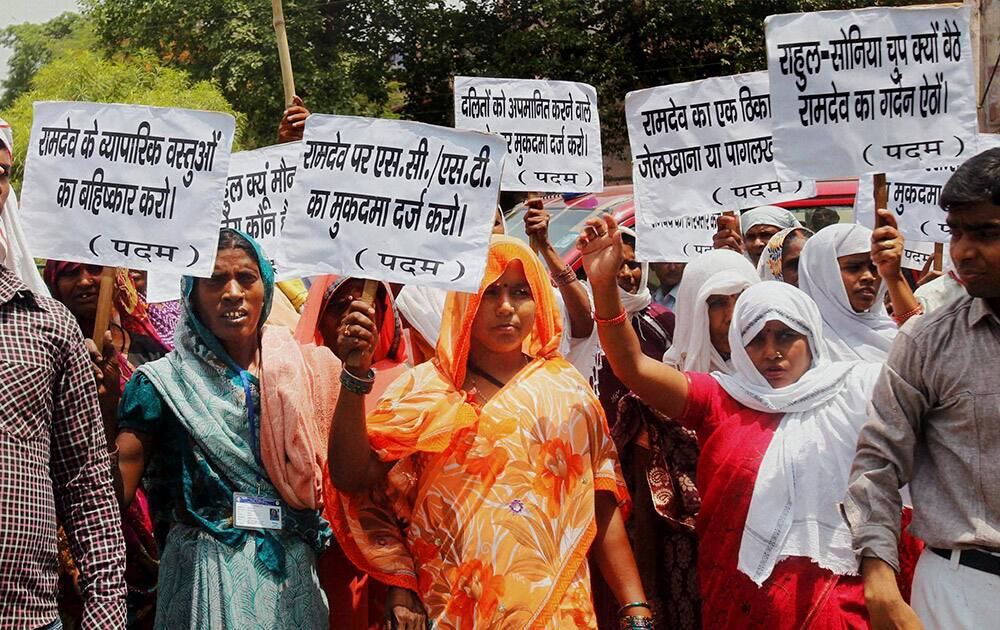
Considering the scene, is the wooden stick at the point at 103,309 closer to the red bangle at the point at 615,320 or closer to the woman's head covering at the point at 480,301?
the woman's head covering at the point at 480,301

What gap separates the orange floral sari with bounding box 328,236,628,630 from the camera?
337cm

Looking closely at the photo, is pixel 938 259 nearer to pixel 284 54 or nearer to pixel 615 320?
pixel 615 320

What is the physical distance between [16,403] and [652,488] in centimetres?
219

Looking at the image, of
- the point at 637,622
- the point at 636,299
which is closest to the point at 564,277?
the point at 636,299

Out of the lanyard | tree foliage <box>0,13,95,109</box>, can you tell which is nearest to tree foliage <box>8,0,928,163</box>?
tree foliage <box>0,13,95,109</box>

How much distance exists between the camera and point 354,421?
3.27m

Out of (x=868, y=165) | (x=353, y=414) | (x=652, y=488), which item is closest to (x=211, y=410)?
(x=353, y=414)

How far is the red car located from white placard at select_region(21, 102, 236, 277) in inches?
142

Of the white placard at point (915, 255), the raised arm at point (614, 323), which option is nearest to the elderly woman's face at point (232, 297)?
the raised arm at point (614, 323)

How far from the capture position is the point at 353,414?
3.26 meters

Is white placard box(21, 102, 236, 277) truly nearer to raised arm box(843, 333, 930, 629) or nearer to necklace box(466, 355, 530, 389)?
necklace box(466, 355, 530, 389)

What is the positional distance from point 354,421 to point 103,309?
2.68ft

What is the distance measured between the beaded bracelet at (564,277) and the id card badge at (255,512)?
1485 mm

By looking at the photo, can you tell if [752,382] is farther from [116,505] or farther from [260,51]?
[260,51]
